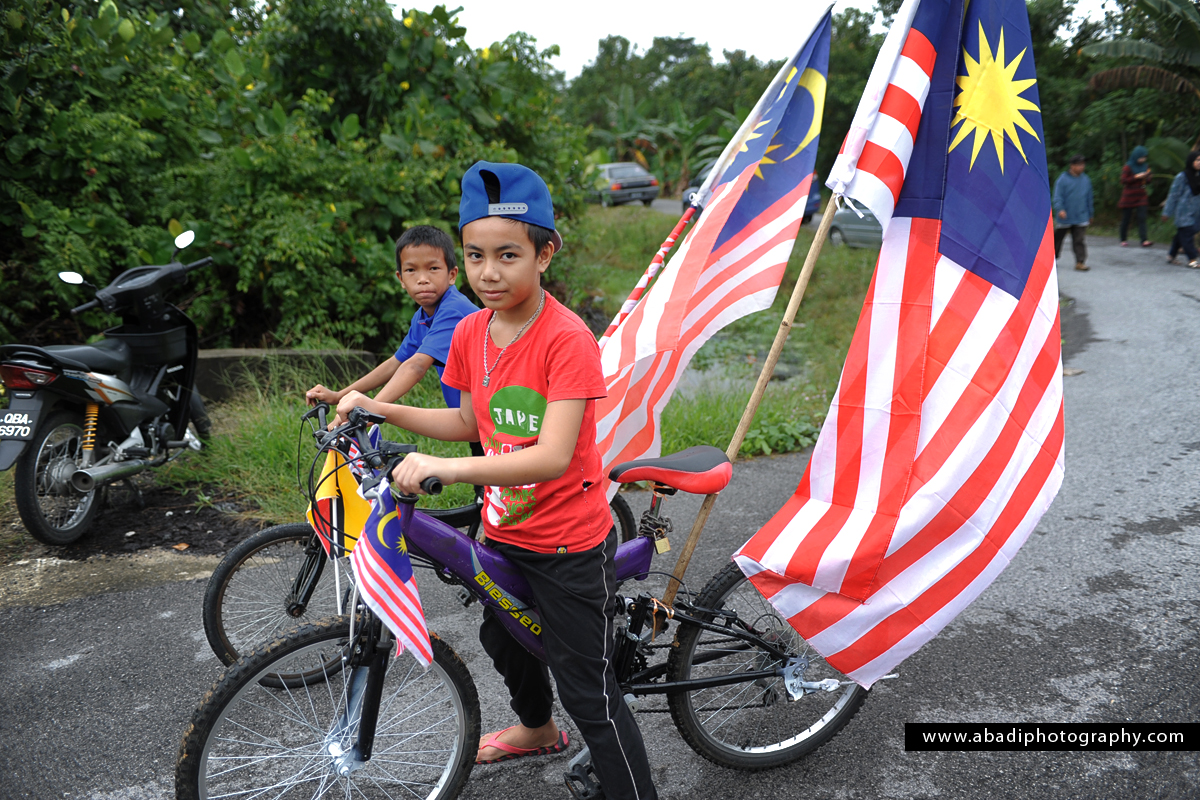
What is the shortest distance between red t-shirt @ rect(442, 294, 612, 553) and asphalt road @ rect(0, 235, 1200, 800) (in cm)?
101

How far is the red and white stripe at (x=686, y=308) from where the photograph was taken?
302 cm

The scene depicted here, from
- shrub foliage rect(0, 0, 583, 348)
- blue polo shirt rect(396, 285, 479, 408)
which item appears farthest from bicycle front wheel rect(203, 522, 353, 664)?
shrub foliage rect(0, 0, 583, 348)

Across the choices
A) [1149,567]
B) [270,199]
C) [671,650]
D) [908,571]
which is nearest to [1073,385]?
[1149,567]

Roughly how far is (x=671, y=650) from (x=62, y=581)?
10.2ft

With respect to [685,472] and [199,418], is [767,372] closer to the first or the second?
[685,472]

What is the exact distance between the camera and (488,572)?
2135mm

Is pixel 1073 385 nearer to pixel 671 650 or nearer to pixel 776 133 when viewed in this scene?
pixel 776 133

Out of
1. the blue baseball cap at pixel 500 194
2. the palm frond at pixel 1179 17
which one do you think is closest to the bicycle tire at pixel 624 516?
the blue baseball cap at pixel 500 194

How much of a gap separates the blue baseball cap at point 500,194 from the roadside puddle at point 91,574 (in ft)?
9.47

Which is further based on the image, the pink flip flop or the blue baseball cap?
the pink flip flop

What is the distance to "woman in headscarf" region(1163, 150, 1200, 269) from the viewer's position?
10945 mm

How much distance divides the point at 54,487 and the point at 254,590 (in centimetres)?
180

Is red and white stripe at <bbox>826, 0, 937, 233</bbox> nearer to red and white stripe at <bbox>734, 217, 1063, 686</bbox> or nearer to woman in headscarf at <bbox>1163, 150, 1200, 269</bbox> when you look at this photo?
red and white stripe at <bbox>734, 217, 1063, 686</bbox>

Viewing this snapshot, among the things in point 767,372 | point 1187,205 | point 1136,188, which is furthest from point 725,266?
point 1136,188
